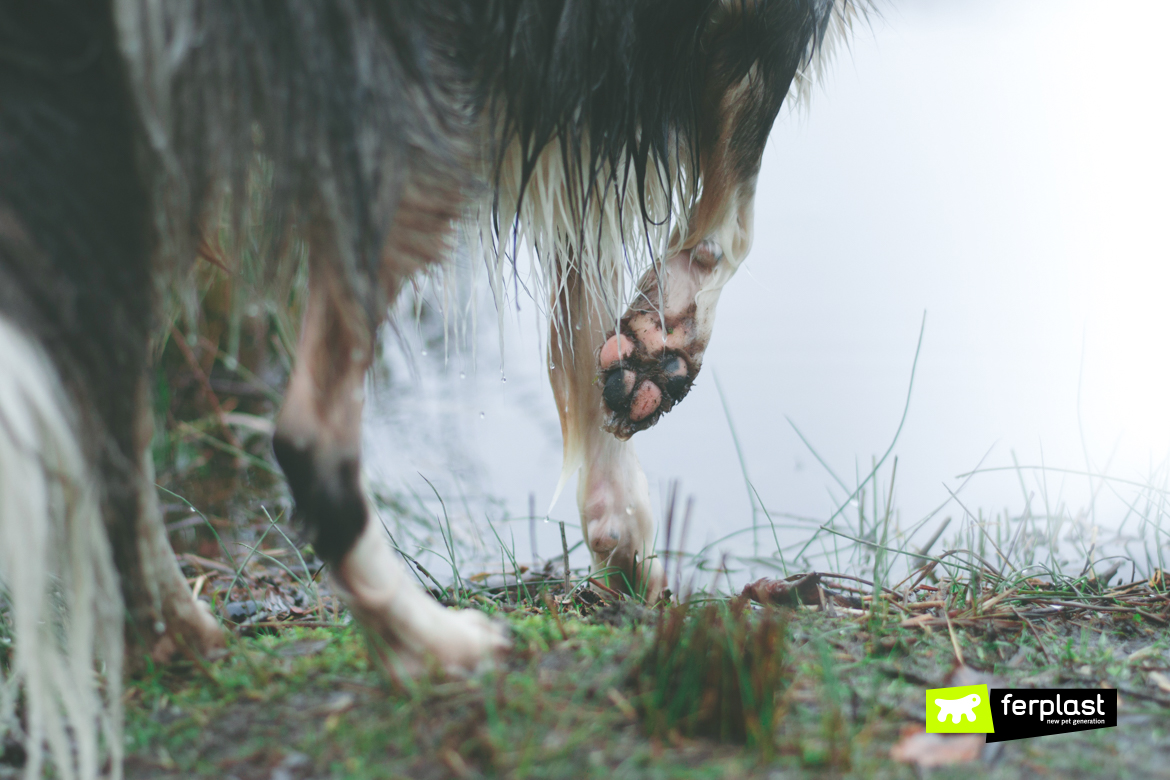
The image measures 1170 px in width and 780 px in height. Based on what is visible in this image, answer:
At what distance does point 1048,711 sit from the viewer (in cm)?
107

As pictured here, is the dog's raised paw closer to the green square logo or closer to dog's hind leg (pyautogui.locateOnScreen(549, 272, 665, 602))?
dog's hind leg (pyautogui.locateOnScreen(549, 272, 665, 602))

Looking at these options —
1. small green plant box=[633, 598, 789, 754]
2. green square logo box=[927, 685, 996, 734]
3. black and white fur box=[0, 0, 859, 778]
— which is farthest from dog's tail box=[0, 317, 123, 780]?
green square logo box=[927, 685, 996, 734]

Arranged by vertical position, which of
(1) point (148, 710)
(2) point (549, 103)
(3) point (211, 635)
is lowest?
(1) point (148, 710)

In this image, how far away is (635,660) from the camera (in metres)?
1.04

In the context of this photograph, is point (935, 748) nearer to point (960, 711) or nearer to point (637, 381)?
point (960, 711)

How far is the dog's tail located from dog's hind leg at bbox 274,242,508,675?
0.23m

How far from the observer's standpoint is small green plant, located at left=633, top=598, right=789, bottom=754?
912 millimetres

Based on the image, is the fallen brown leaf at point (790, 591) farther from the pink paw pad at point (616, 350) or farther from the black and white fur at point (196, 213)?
the black and white fur at point (196, 213)

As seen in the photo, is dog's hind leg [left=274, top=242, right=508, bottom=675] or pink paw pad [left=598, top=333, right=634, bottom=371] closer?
dog's hind leg [left=274, top=242, right=508, bottom=675]

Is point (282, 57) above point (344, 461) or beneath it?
above

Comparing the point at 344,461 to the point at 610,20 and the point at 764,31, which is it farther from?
the point at 764,31

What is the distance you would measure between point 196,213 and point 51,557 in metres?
0.46

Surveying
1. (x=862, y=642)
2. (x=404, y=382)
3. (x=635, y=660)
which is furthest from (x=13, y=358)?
(x=404, y=382)

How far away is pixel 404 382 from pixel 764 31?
111 inches
